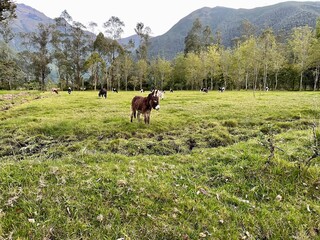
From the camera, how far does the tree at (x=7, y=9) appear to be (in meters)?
23.6

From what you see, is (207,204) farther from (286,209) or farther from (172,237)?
(286,209)

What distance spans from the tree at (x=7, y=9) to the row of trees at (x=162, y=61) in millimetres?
30512

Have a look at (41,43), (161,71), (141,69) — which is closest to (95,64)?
(41,43)

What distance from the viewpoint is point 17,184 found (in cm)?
509

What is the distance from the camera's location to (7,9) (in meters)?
24.5

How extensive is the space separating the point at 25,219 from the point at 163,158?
13.7 feet

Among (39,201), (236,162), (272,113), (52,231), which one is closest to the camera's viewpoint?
(52,231)

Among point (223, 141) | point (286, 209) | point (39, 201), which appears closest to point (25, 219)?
point (39, 201)

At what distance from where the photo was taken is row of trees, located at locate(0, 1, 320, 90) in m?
55.4

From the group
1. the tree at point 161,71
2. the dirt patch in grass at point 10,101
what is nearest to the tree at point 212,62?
the tree at point 161,71

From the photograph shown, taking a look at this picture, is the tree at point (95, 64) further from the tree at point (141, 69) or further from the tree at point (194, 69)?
the tree at point (194, 69)

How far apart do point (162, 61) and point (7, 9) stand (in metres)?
53.6

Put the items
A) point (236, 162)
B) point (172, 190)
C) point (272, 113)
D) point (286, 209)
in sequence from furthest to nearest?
1. point (272, 113)
2. point (236, 162)
3. point (172, 190)
4. point (286, 209)

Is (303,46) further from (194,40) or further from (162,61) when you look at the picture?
(194,40)
